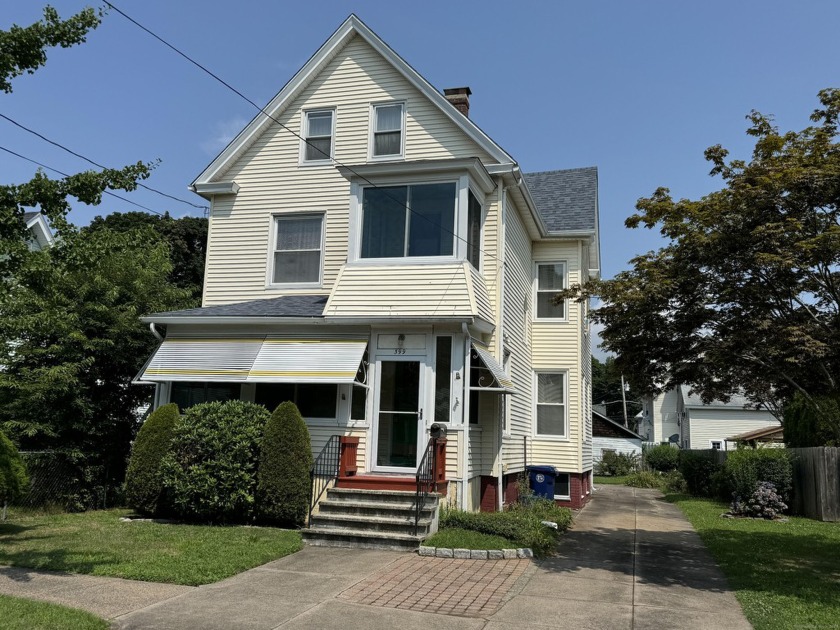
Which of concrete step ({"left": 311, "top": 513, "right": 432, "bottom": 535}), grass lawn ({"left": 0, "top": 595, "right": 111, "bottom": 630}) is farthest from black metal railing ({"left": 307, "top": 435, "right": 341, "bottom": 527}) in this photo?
grass lawn ({"left": 0, "top": 595, "right": 111, "bottom": 630})

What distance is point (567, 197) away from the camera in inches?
810

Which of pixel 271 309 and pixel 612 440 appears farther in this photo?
pixel 612 440

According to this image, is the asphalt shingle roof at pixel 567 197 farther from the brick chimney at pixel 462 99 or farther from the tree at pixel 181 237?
the tree at pixel 181 237

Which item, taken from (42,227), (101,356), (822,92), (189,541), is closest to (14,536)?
(189,541)

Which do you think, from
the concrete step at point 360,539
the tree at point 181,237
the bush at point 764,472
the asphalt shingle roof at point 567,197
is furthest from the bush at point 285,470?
the tree at point 181,237

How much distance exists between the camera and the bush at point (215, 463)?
11594mm

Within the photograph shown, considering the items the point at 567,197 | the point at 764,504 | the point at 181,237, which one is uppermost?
the point at 181,237

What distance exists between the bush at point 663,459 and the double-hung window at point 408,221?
97.6 ft

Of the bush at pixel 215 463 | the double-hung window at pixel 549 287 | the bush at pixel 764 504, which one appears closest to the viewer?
the bush at pixel 215 463

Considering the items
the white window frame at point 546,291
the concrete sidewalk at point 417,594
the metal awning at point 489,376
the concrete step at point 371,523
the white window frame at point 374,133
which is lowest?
the concrete sidewalk at point 417,594

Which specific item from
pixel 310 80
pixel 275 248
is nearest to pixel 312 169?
pixel 275 248

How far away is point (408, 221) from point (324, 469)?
16.4ft

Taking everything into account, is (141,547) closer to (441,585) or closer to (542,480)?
(441,585)

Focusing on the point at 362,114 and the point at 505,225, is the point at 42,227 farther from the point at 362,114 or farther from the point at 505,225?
the point at 505,225
